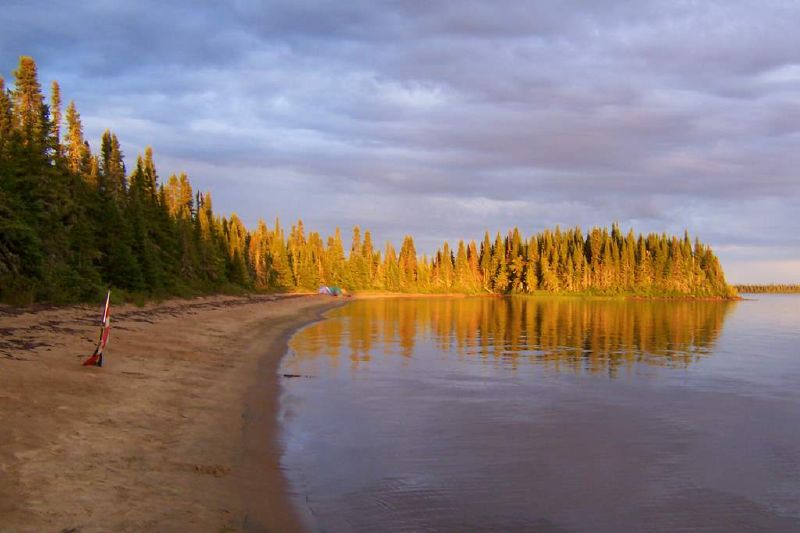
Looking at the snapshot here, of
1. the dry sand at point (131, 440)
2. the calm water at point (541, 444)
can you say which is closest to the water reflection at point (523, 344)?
the calm water at point (541, 444)

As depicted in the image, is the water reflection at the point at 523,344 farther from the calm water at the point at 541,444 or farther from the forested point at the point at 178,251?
the forested point at the point at 178,251

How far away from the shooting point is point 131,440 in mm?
9992

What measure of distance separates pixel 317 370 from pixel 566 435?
450 inches

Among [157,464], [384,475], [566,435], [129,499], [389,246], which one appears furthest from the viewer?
[389,246]

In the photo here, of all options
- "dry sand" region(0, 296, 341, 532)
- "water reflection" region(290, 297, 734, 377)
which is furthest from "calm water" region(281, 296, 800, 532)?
"dry sand" region(0, 296, 341, 532)

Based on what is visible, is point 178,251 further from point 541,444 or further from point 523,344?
point 541,444

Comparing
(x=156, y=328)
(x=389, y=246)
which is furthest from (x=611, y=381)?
(x=389, y=246)

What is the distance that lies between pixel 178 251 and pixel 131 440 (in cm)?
6018

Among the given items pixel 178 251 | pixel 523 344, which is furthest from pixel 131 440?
pixel 178 251

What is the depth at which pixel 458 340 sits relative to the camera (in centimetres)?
3500

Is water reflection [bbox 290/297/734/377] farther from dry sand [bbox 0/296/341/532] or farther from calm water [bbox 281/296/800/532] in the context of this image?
dry sand [bbox 0/296/341/532]

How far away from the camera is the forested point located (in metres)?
33.9

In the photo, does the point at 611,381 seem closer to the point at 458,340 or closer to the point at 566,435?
the point at 566,435

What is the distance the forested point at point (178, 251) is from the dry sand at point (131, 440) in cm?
1363
